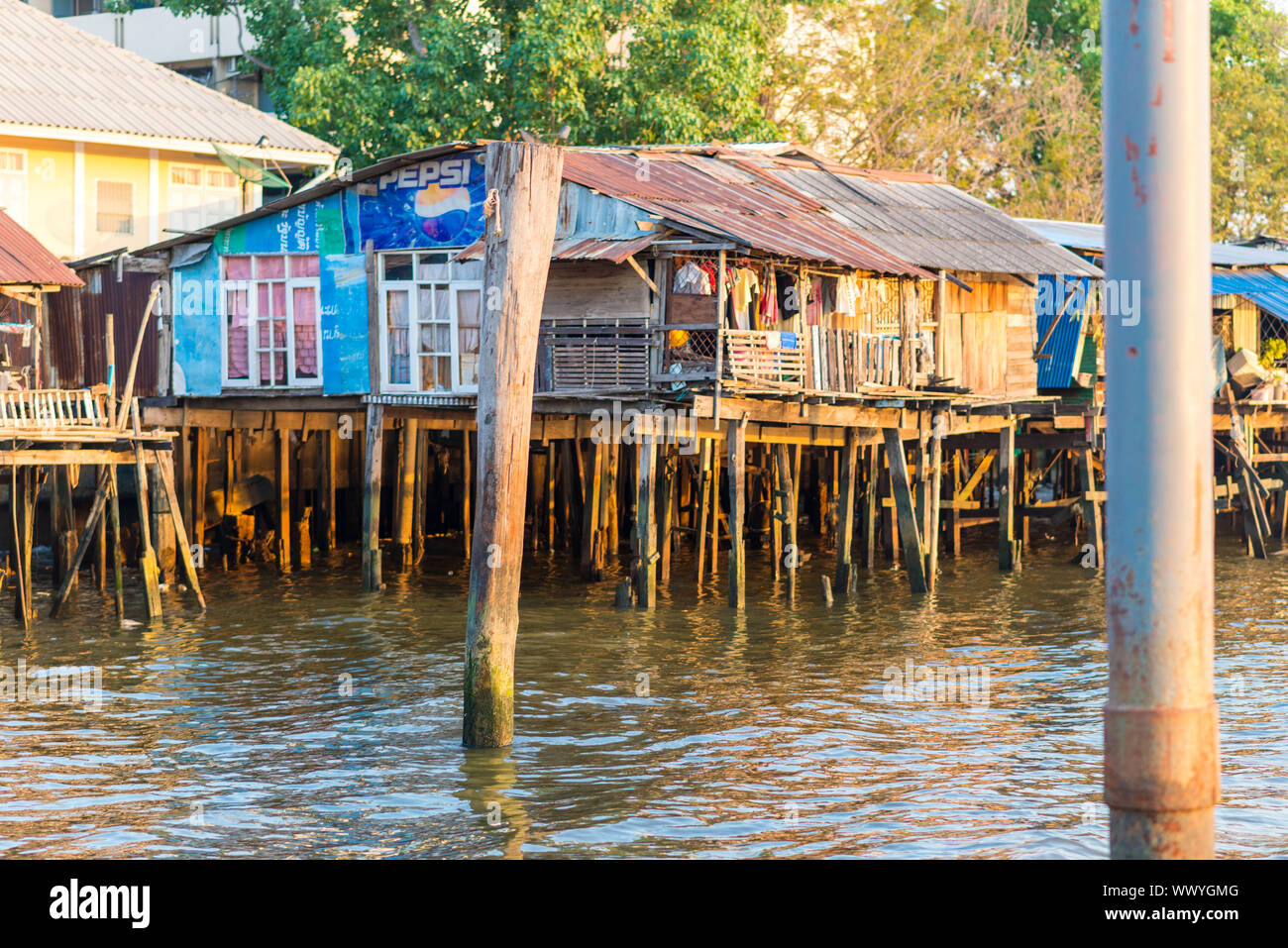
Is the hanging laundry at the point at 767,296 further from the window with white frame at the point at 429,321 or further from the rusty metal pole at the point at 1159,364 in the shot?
the rusty metal pole at the point at 1159,364

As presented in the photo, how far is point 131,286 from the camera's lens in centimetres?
2420

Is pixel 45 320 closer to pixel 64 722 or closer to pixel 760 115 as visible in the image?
pixel 64 722

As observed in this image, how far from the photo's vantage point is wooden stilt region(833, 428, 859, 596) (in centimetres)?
2122

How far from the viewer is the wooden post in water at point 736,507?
19000 millimetres

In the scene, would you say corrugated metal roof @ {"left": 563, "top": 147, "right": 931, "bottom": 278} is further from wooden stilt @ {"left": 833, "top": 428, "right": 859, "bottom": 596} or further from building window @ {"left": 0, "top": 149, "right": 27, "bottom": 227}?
building window @ {"left": 0, "top": 149, "right": 27, "bottom": 227}

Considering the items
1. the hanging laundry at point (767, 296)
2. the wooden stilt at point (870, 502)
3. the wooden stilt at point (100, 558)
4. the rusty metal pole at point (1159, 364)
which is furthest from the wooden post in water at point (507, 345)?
the wooden stilt at point (870, 502)

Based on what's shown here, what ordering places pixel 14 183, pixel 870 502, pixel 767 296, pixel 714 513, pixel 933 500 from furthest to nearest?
pixel 14 183 < pixel 870 502 < pixel 714 513 < pixel 933 500 < pixel 767 296

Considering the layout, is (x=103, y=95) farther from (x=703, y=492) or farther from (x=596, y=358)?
(x=703, y=492)

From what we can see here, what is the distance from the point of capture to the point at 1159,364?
3.62 meters

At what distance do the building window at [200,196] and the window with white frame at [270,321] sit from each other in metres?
5.81

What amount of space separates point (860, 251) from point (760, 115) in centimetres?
1239

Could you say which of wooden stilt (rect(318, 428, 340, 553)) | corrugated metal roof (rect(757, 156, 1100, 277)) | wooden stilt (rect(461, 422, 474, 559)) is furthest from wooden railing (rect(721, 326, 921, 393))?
wooden stilt (rect(318, 428, 340, 553))

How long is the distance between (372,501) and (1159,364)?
19019 mm

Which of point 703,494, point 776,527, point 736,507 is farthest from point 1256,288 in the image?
point 736,507
